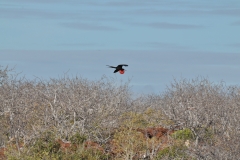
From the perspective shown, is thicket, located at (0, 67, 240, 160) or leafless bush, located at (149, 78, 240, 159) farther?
leafless bush, located at (149, 78, 240, 159)

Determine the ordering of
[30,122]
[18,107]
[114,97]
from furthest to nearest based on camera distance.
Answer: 1. [114,97]
2. [30,122]
3. [18,107]

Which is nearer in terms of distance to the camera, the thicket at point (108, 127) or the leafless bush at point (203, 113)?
the thicket at point (108, 127)

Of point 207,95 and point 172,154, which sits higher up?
point 207,95

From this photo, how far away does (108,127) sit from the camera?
2481 centimetres

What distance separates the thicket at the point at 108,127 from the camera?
1802 cm

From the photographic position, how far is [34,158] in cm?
1623

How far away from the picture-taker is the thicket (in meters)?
18.0

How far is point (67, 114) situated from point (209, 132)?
5.49m

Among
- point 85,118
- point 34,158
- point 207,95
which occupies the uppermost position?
point 207,95

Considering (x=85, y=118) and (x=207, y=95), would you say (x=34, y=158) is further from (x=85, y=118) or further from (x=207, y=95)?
(x=207, y=95)

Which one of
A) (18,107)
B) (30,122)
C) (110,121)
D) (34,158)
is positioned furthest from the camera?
(110,121)

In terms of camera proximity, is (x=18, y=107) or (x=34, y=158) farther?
(x=18, y=107)

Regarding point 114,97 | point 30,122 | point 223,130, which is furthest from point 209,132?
point 114,97

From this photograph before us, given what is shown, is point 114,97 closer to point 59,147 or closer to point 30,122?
point 30,122
